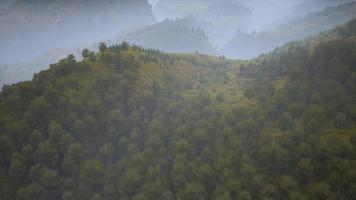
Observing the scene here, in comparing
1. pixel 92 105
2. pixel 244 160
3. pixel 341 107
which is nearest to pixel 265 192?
pixel 244 160

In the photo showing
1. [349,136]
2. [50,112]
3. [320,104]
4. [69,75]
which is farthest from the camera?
[69,75]

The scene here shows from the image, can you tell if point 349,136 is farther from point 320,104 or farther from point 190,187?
point 190,187

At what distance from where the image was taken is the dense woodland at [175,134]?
133ft

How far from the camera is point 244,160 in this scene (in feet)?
143

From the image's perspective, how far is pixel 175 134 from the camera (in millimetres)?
52094

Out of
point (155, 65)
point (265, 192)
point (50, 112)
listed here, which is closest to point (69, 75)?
point (50, 112)

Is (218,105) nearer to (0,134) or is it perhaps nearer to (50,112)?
(50,112)

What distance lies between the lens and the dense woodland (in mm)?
40594

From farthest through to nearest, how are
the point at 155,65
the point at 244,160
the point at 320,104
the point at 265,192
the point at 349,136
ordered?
the point at 155,65 < the point at 320,104 < the point at 244,160 < the point at 349,136 < the point at 265,192

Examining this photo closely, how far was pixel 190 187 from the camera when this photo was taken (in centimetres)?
4319

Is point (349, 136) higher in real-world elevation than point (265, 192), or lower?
higher

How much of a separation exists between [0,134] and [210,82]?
46473mm

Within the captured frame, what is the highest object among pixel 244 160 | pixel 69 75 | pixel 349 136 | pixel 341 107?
pixel 69 75

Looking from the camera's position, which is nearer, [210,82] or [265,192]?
[265,192]
